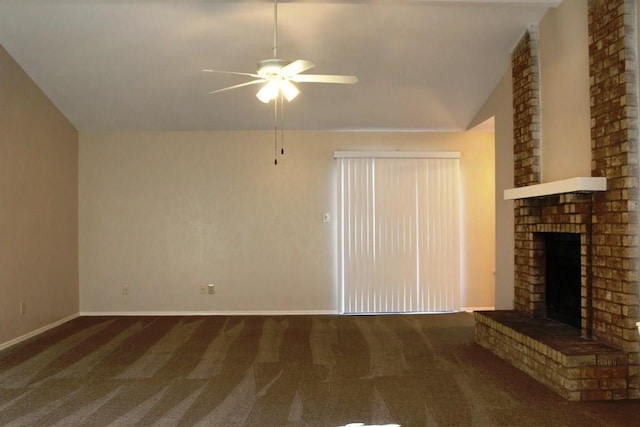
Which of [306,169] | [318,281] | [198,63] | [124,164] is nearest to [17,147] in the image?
[124,164]

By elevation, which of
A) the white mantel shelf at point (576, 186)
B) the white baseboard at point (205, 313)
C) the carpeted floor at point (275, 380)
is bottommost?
the carpeted floor at point (275, 380)

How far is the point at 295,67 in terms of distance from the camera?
3.59 meters

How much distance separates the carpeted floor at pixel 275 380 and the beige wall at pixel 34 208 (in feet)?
1.51

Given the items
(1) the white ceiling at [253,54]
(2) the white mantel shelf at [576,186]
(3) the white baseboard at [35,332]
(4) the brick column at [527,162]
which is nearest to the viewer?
(2) the white mantel shelf at [576,186]

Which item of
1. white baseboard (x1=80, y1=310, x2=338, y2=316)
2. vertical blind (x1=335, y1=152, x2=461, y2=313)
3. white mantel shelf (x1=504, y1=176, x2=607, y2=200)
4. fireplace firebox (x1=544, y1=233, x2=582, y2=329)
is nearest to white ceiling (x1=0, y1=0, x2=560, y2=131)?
vertical blind (x1=335, y1=152, x2=461, y2=313)

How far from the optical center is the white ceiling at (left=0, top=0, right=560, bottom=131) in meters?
4.63

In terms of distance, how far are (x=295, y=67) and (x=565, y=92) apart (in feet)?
7.79

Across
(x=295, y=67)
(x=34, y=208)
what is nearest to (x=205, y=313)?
(x=34, y=208)

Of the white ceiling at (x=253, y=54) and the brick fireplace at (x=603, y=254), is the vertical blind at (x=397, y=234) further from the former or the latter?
the brick fireplace at (x=603, y=254)

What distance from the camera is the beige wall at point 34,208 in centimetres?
518

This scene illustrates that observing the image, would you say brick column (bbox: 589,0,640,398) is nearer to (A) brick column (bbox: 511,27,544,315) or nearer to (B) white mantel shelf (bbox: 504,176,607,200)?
(B) white mantel shelf (bbox: 504,176,607,200)

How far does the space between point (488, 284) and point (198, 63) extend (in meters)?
4.63

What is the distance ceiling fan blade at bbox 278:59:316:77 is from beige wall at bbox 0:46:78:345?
3.21m

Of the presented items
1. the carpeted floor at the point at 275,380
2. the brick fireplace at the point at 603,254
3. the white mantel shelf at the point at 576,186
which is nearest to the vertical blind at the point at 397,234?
the carpeted floor at the point at 275,380
